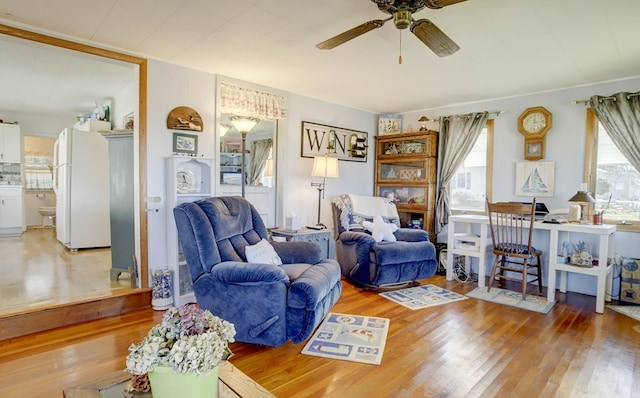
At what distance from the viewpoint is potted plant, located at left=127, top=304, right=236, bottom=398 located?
3.62 feet

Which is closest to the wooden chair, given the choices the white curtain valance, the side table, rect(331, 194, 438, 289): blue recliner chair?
rect(331, 194, 438, 289): blue recliner chair

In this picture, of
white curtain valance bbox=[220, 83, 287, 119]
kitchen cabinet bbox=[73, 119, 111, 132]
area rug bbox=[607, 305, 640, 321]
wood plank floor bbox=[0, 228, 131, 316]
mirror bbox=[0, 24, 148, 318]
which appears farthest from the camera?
kitchen cabinet bbox=[73, 119, 111, 132]

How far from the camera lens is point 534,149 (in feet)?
13.8

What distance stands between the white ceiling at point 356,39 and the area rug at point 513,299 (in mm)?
2317

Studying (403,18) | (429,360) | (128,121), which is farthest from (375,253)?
(128,121)

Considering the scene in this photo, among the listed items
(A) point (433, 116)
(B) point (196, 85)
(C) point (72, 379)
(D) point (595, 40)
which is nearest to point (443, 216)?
(A) point (433, 116)

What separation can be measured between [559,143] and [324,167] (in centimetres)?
278

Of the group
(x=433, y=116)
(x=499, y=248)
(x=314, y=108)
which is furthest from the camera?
(x=433, y=116)

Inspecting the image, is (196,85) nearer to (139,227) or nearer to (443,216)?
(139,227)

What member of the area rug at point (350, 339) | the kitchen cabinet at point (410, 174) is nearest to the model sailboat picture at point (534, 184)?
the kitchen cabinet at point (410, 174)

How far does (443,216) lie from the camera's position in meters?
4.88

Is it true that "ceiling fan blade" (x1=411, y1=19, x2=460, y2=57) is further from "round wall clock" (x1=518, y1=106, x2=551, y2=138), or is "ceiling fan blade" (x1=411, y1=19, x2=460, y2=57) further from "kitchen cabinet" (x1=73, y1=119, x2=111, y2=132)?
"kitchen cabinet" (x1=73, y1=119, x2=111, y2=132)

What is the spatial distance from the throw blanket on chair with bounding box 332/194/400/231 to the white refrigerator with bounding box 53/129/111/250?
3664 millimetres

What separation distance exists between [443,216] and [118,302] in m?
4.02
